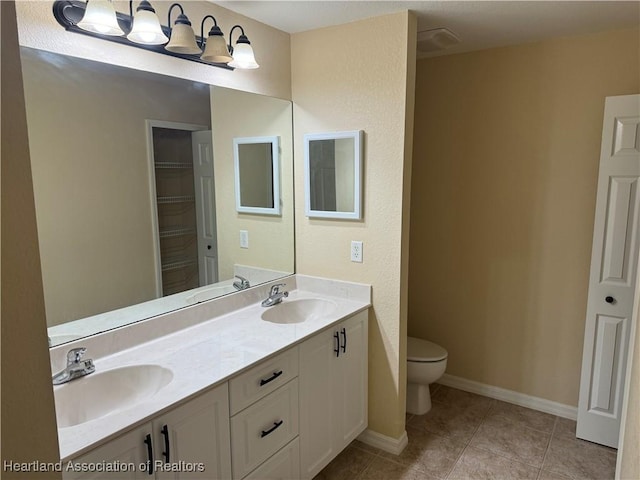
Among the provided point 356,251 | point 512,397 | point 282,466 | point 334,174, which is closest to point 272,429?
point 282,466

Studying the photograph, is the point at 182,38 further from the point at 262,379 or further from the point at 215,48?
the point at 262,379

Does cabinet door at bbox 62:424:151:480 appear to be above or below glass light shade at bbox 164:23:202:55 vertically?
below

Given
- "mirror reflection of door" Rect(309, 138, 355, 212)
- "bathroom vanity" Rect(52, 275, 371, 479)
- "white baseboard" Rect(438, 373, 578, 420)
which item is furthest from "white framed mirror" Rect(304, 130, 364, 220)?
"white baseboard" Rect(438, 373, 578, 420)

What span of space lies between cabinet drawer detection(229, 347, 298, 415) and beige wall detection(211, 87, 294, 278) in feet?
2.20

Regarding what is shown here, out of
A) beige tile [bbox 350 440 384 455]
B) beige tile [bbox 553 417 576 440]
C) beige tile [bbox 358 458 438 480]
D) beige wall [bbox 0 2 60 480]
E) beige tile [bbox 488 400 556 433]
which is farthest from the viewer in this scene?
beige tile [bbox 488 400 556 433]

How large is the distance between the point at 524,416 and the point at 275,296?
73.9 inches

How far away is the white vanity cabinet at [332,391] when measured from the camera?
6.75 ft

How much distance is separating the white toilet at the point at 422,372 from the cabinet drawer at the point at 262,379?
1.17 m

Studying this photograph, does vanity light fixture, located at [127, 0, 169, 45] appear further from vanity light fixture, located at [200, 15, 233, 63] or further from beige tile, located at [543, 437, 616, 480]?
beige tile, located at [543, 437, 616, 480]

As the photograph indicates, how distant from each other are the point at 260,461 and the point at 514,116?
253 centimetres

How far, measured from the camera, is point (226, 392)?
1.60m

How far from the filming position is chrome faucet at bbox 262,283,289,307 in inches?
96.2

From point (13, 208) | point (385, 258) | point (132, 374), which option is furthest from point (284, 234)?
point (13, 208)

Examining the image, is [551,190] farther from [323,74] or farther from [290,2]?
Result: [290,2]
